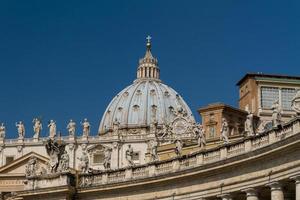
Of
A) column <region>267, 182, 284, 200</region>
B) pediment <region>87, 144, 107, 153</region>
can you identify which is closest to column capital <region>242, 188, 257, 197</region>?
column <region>267, 182, 284, 200</region>

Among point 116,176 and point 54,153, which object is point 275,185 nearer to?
point 116,176

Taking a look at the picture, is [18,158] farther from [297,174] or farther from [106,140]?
[297,174]

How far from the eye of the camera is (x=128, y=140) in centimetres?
14038

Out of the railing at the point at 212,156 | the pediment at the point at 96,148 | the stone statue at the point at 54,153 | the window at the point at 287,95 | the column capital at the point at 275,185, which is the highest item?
the window at the point at 287,95

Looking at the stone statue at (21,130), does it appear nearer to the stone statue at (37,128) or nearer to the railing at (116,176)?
the stone statue at (37,128)

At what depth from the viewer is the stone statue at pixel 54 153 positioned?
217 feet

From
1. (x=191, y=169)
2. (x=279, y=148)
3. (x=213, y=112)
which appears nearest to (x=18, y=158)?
(x=213, y=112)

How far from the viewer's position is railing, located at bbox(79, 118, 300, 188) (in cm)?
4944

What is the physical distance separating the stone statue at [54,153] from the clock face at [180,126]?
204ft

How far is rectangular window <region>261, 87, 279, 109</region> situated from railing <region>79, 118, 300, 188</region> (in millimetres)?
42793

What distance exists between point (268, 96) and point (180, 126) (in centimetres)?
3418

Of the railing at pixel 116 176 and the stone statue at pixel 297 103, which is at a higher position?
the stone statue at pixel 297 103

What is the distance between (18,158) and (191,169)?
80538 mm

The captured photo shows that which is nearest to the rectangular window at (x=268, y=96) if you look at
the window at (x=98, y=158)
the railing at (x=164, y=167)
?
the window at (x=98, y=158)
